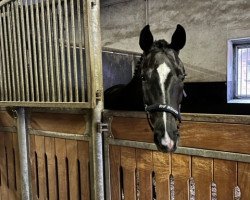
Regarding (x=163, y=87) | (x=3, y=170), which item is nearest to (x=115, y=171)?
(x=163, y=87)

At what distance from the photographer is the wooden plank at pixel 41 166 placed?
165cm

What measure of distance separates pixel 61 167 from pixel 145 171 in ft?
1.81

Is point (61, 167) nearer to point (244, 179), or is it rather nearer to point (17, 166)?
point (17, 166)

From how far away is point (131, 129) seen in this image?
4.31 feet

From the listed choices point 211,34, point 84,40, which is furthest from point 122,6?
point 84,40

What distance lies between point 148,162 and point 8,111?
3.33 ft

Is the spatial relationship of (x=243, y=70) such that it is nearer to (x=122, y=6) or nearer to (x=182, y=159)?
(x=122, y=6)

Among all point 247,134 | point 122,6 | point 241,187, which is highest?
point 122,6

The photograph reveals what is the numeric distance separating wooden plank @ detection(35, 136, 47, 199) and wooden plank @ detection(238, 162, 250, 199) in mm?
1122

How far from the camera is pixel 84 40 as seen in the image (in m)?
1.25

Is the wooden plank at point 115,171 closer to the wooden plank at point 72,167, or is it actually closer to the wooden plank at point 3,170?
the wooden plank at point 72,167

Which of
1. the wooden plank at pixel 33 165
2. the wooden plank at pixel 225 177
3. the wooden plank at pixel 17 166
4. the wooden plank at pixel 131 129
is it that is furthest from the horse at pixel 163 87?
the wooden plank at pixel 17 166

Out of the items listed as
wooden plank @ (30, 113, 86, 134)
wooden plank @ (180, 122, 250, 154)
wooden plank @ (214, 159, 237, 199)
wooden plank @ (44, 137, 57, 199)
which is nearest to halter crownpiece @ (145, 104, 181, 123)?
wooden plank @ (180, 122, 250, 154)

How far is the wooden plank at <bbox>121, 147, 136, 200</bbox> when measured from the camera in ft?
4.31
